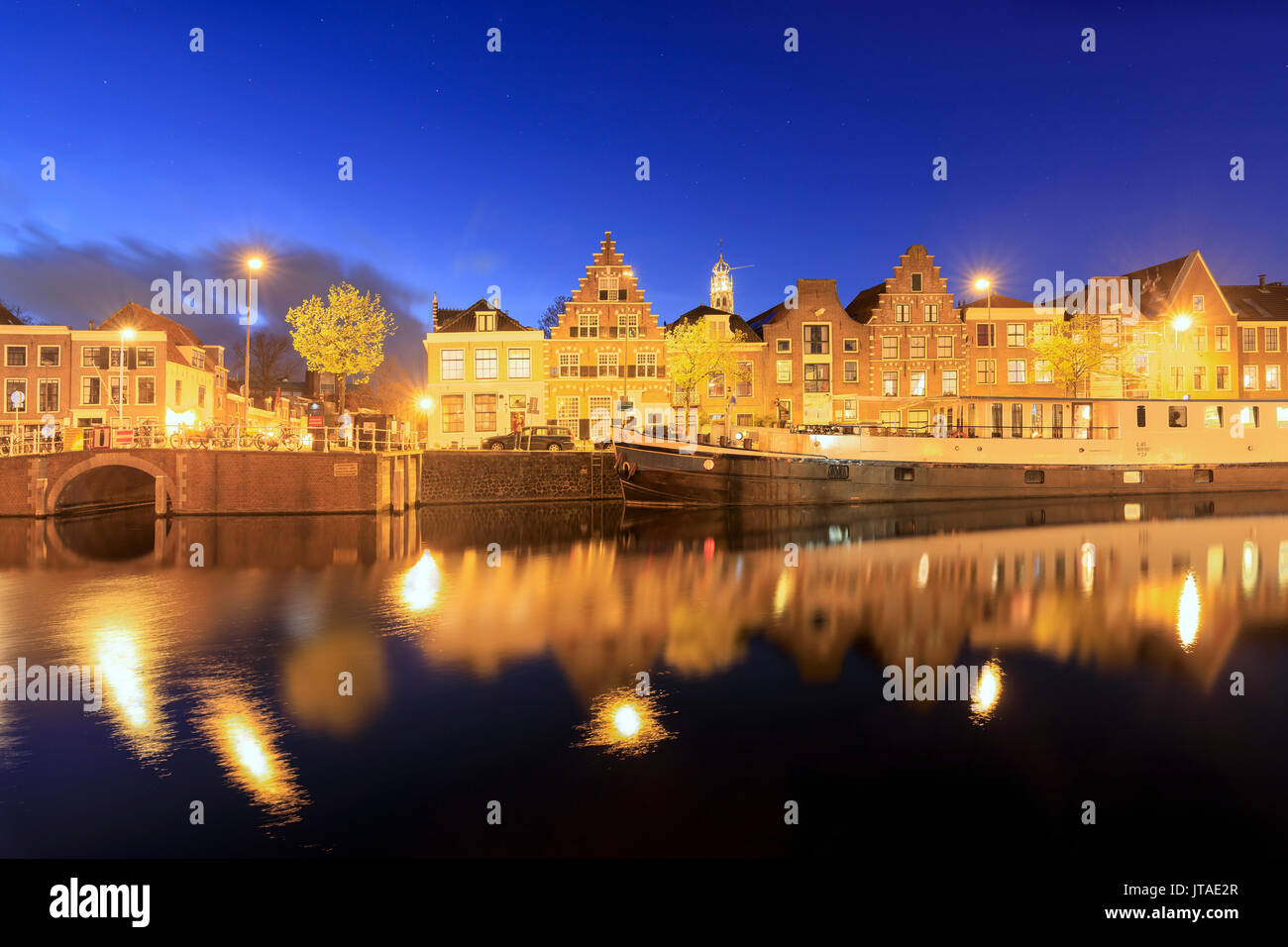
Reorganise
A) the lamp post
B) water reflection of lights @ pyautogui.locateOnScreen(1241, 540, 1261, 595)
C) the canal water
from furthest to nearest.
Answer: the lamp post
water reflection of lights @ pyautogui.locateOnScreen(1241, 540, 1261, 595)
the canal water

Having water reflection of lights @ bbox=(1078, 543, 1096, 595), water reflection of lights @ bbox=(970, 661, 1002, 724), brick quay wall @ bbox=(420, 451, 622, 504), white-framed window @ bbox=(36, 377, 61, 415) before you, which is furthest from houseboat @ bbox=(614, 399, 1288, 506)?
white-framed window @ bbox=(36, 377, 61, 415)

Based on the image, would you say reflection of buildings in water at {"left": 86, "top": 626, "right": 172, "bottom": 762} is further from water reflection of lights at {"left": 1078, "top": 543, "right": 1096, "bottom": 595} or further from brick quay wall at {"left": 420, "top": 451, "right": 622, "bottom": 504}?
brick quay wall at {"left": 420, "top": 451, "right": 622, "bottom": 504}

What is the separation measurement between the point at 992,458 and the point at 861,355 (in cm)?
1706

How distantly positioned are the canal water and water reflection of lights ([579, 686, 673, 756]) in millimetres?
52

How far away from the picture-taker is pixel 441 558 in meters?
23.4

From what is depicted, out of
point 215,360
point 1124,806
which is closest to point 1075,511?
point 1124,806

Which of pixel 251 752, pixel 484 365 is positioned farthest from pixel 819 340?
pixel 251 752

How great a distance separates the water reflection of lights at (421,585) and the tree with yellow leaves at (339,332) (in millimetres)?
30743

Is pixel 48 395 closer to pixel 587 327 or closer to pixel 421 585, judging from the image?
pixel 587 327

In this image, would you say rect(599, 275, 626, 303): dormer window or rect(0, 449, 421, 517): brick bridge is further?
rect(599, 275, 626, 303): dormer window

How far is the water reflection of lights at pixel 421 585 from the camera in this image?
1648cm

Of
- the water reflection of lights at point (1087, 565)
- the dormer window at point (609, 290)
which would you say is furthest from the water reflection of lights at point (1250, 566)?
the dormer window at point (609, 290)

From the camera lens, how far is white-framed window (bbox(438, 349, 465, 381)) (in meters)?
55.3

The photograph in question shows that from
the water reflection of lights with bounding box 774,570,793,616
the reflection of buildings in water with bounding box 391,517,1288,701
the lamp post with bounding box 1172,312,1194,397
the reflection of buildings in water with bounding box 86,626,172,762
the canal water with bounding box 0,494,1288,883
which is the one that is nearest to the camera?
the canal water with bounding box 0,494,1288,883
